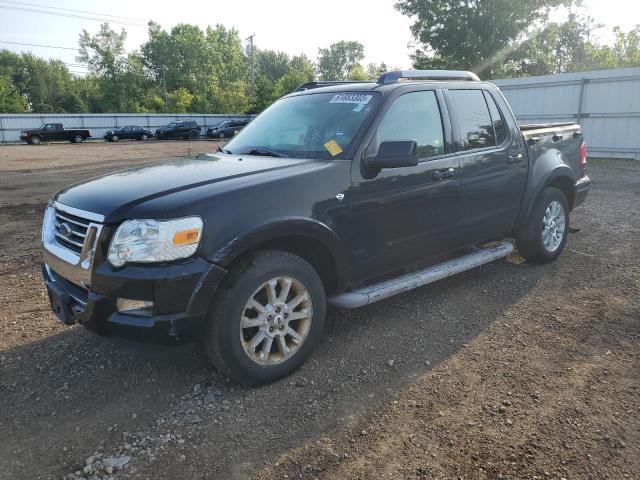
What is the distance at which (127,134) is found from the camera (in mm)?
42688

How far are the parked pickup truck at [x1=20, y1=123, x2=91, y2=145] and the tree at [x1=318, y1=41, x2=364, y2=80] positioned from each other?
84.6 m

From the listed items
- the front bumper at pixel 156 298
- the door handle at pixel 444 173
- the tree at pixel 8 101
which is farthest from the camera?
the tree at pixel 8 101

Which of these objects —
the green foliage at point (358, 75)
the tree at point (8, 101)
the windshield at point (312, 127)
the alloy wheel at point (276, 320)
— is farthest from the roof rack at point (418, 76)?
the tree at point (8, 101)

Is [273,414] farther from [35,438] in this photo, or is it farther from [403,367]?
[35,438]

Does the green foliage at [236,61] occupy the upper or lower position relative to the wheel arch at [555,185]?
upper

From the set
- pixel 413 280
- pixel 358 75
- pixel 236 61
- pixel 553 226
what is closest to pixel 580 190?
pixel 553 226

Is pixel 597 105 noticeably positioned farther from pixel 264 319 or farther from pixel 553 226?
pixel 264 319

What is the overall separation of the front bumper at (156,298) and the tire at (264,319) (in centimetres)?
12

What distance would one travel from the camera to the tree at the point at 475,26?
3155 centimetres

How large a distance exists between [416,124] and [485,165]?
2.86ft

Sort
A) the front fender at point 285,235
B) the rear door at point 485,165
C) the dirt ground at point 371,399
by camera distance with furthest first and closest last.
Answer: the rear door at point 485,165 → the front fender at point 285,235 → the dirt ground at point 371,399

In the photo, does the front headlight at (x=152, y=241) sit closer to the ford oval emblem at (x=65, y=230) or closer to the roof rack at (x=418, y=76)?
the ford oval emblem at (x=65, y=230)

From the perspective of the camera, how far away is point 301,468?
8.20 ft

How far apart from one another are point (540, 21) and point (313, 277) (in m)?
36.1
